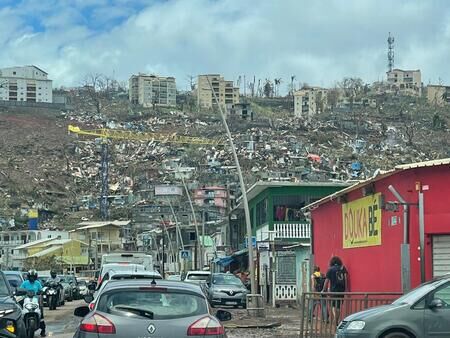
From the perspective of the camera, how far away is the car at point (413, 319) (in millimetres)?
13852

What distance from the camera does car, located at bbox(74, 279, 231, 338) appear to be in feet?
34.0

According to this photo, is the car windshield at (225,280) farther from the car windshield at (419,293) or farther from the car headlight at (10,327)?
the car headlight at (10,327)

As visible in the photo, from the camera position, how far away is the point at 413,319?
13.9 m

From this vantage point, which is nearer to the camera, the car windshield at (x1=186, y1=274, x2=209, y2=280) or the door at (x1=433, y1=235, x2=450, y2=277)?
the door at (x1=433, y1=235, x2=450, y2=277)

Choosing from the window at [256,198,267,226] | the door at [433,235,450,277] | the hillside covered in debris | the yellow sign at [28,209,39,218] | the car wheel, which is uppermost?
the hillside covered in debris

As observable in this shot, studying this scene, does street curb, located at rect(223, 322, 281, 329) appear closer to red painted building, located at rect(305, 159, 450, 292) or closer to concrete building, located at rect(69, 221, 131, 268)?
red painted building, located at rect(305, 159, 450, 292)

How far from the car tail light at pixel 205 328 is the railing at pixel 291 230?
35.9 m

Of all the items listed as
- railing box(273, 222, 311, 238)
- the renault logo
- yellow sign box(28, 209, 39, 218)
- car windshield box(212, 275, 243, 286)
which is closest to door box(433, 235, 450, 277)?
the renault logo

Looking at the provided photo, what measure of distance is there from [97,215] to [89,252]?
36.5 meters

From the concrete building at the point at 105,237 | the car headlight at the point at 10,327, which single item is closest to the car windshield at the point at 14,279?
the car headlight at the point at 10,327

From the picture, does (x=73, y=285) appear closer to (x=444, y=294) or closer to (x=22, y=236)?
(x=444, y=294)

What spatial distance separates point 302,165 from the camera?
15738 cm

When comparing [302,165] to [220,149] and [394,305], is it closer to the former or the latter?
[220,149]

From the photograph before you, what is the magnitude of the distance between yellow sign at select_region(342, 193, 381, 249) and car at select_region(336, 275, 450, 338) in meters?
9.24
